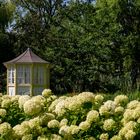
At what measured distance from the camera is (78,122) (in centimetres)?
416

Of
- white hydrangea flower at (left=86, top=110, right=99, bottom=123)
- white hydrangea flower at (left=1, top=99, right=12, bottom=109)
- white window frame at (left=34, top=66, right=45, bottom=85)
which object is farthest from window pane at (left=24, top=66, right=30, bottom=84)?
white hydrangea flower at (left=86, top=110, right=99, bottom=123)

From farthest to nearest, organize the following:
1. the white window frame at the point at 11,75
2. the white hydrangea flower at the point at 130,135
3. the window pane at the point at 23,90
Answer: the white window frame at the point at 11,75, the window pane at the point at 23,90, the white hydrangea flower at the point at 130,135

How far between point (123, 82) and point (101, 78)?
111cm

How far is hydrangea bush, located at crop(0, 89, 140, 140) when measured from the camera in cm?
383

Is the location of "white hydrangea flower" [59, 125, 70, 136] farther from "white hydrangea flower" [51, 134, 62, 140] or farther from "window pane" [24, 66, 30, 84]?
"window pane" [24, 66, 30, 84]

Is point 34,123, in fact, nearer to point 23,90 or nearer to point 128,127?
point 128,127

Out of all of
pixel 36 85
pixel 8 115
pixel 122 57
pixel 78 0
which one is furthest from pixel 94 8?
pixel 8 115

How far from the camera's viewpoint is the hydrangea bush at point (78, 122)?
3.83 m

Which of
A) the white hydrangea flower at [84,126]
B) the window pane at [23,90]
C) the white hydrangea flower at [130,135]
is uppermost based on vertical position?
the white hydrangea flower at [84,126]

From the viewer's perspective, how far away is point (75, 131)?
3.84 meters

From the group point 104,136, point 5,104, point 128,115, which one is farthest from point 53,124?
point 5,104

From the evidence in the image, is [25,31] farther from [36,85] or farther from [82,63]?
[36,85]

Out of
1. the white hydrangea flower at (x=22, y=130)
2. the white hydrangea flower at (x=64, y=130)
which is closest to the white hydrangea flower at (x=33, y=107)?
the white hydrangea flower at (x=22, y=130)

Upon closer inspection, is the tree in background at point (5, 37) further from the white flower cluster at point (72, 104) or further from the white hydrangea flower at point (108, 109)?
the white hydrangea flower at point (108, 109)
